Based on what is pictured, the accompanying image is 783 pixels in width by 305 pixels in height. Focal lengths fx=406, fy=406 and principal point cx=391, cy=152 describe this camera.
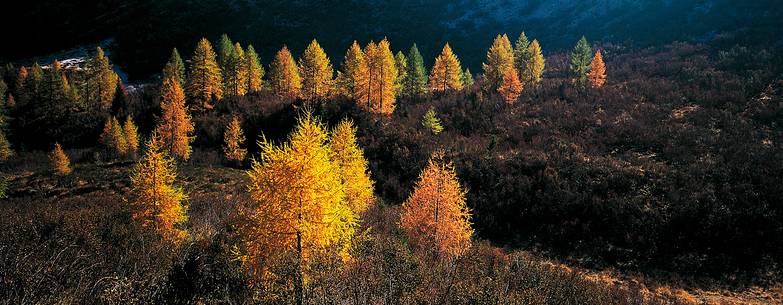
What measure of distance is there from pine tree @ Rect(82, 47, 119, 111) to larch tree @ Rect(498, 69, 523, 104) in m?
56.2

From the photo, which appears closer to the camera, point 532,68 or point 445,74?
point 445,74

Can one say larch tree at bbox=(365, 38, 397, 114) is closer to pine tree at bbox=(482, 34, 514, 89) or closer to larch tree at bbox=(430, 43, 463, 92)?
larch tree at bbox=(430, 43, 463, 92)

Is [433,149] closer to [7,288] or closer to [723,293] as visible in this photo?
[723,293]

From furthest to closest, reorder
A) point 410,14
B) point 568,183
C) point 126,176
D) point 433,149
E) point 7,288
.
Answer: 1. point 410,14
2. point 433,149
3. point 126,176
4. point 568,183
5. point 7,288

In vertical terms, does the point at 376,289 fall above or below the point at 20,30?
below

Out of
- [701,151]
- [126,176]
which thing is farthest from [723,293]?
[126,176]

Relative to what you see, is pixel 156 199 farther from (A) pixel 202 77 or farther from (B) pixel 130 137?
(A) pixel 202 77

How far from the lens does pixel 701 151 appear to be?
102 ft

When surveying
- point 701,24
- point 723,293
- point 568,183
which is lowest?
point 723,293

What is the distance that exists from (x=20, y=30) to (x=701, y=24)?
7564 inches

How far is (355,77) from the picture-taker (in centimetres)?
4703

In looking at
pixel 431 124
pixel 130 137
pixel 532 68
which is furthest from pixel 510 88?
pixel 130 137

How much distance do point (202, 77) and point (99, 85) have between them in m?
20.2

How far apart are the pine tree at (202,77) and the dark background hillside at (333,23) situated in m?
54.6
